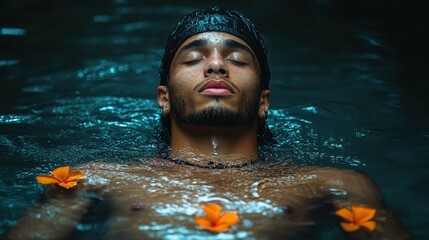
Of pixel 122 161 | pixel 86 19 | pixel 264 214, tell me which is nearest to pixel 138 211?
pixel 264 214

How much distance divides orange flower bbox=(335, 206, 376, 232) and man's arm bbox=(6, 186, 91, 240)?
5.16 ft

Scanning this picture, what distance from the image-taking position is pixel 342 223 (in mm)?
3320

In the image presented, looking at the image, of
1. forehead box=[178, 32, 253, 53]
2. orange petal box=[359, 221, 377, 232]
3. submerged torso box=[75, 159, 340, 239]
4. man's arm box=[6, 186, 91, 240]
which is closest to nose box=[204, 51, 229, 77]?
forehead box=[178, 32, 253, 53]

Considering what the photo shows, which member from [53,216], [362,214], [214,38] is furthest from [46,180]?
[362,214]

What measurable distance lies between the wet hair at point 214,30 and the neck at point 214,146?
0.39m

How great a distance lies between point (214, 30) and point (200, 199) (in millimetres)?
1505

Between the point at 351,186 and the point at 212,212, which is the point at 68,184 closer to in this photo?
the point at 212,212

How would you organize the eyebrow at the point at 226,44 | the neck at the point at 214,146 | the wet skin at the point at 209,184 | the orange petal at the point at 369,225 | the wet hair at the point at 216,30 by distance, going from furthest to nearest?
the wet hair at the point at 216,30
the eyebrow at the point at 226,44
the neck at the point at 214,146
the wet skin at the point at 209,184
the orange petal at the point at 369,225

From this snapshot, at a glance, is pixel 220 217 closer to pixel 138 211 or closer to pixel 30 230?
pixel 138 211

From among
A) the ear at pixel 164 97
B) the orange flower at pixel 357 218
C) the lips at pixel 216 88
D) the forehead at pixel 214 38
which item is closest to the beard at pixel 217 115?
the lips at pixel 216 88

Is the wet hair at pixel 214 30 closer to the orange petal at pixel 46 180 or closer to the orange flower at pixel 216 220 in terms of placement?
the orange petal at pixel 46 180

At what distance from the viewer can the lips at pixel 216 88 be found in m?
4.02

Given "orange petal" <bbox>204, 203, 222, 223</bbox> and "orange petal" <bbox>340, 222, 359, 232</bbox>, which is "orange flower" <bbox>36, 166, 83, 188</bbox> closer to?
"orange petal" <bbox>204, 203, 222, 223</bbox>

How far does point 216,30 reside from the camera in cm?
445
